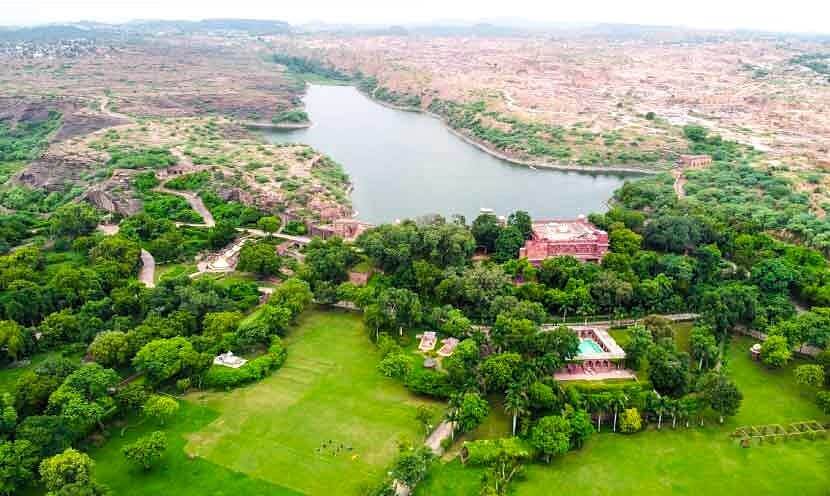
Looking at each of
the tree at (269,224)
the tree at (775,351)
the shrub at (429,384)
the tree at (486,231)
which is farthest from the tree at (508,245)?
the tree at (269,224)

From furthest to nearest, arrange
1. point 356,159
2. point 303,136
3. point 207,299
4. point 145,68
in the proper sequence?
point 145,68 → point 303,136 → point 356,159 → point 207,299

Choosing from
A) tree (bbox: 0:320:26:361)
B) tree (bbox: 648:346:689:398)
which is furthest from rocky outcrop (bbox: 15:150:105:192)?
tree (bbox: 648:346:689:398)

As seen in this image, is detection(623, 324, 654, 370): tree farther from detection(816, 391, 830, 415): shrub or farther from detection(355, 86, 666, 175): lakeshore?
detection(355, 86, 666, 175): lakeshore

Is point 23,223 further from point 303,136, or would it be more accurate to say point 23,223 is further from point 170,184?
point 303,136

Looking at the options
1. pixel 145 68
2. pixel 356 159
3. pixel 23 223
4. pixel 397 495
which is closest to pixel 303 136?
pixel 356 159

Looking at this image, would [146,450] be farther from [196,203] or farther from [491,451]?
[196,203]

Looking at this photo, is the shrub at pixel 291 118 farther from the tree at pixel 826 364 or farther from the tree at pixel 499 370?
the tree at pixel 826 364
